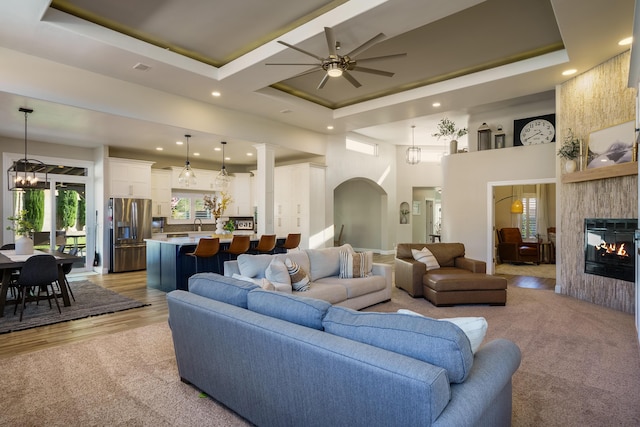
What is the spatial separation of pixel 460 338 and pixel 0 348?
4.22 m

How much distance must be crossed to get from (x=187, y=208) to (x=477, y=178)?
24.5ft

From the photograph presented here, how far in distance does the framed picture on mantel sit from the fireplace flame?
1.10 meters

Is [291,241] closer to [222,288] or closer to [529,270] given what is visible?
[222,288]

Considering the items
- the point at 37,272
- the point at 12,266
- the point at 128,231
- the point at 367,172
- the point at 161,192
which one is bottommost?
the point at 37,272

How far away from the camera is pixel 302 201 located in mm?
8922

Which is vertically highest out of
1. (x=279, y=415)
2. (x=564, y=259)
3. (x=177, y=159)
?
(x=177, y=159)

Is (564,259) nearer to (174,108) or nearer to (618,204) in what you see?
(618,204)

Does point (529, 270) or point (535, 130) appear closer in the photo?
point (535, 130)

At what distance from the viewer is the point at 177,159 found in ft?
31.9

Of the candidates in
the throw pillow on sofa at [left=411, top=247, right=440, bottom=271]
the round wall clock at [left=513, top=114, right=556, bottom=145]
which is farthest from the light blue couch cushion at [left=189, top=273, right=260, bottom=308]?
the round wall clock at [left=513, top=114, right=556, bottom=145]

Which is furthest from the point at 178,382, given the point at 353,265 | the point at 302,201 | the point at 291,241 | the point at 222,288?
the point at 302,201

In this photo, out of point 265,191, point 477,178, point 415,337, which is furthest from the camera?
point 477,178

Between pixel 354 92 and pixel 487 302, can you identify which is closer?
pixel 487 302

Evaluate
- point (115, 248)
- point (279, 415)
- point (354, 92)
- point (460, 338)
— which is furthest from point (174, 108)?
point (460, 338)
